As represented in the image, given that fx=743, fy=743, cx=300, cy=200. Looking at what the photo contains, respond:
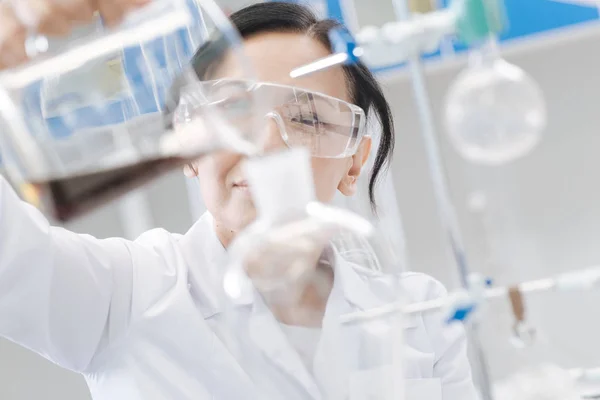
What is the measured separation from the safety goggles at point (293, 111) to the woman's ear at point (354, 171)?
20cm

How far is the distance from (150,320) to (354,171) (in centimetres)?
45

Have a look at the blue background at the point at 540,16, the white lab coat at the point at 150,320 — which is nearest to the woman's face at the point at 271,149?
the white lab coat at the point at 150,320

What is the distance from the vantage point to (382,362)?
0.81 m

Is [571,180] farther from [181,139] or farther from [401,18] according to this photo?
[181,139]

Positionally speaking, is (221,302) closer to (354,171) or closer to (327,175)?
(327,175)

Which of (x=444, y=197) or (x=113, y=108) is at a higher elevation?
(x=113, y=108)

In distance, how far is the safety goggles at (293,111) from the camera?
Result: 0.73 metres

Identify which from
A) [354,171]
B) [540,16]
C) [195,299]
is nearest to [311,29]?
[354,171]

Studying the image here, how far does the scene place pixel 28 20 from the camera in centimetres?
66

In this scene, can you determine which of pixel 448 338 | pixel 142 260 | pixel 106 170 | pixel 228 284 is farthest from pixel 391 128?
pixel 106 170

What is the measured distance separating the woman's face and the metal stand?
0.55 ft

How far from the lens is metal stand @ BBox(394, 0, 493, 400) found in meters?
0.75

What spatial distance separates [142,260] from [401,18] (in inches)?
23.8

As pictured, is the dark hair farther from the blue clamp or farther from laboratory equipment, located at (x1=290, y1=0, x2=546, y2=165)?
the blue clamp
